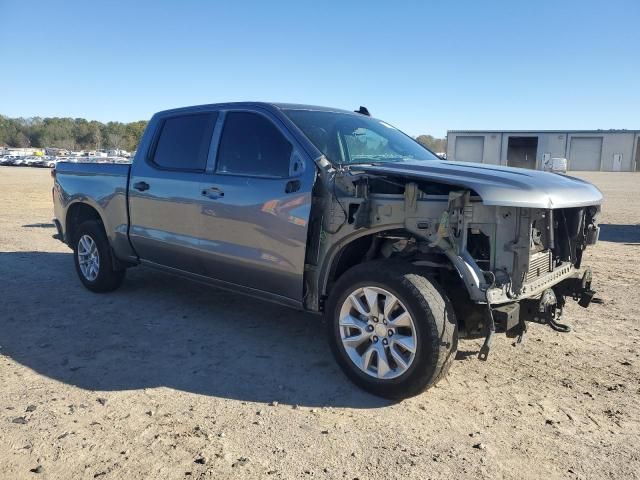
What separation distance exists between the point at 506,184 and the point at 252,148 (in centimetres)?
211

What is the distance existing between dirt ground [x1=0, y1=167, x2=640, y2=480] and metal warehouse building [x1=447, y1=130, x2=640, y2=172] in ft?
191

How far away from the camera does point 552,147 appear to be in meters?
61.6

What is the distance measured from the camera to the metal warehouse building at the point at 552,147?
2392 inches

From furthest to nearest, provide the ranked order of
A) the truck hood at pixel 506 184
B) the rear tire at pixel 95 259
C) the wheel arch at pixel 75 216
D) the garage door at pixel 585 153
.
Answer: the garage door at pixel 585 153
the wheel arch at pixel 75 216
the rear tire at pixel 95 259
the truck hood at pixel 506 184

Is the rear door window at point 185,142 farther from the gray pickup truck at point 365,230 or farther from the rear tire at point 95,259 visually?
the rear tire at point 95,259

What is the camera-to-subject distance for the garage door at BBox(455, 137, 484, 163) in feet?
201

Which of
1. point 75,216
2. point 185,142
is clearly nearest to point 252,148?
point 185,142

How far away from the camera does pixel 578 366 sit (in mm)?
4098

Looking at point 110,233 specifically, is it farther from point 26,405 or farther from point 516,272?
point 516,272

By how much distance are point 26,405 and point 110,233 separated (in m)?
2.63

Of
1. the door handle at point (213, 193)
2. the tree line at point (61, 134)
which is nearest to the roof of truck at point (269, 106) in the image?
the door handle at point (213, 193)

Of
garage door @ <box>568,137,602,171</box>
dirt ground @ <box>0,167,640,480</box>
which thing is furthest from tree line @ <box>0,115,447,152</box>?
dirt ground @ <box>0,167,640,480</box>

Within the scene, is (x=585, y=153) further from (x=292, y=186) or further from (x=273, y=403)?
(x=273, y=403)

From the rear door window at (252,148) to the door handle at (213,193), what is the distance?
0.17 m
